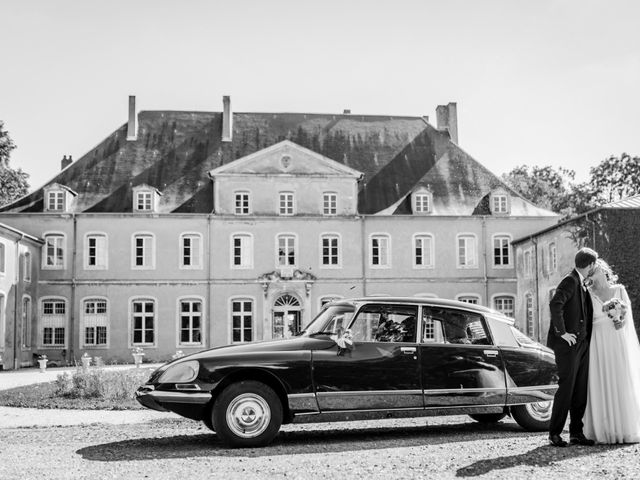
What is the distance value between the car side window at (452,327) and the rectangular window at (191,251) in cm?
2725

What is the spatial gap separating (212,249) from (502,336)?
89.4ft

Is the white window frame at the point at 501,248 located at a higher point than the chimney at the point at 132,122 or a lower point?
lower

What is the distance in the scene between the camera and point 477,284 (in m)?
37.2

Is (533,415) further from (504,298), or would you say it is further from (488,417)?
(504,298)

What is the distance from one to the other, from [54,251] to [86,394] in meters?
21.4

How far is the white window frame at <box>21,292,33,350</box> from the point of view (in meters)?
33.1

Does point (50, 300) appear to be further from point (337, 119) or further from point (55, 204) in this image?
point (337, 119)

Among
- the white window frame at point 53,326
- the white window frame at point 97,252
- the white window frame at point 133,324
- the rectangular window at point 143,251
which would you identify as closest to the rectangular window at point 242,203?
the rectangular window at point 143,251

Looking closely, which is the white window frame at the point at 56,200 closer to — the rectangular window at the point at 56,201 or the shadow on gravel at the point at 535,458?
the rectangular window at the point at 56,201

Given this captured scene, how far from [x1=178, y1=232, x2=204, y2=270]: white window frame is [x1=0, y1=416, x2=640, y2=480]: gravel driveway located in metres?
25.8

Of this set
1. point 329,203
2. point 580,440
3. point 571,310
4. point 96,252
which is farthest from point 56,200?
point 580,440

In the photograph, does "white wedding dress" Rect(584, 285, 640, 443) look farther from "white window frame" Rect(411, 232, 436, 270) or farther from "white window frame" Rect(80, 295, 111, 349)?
"white window frame" Rect(80, 295, 111, 349)

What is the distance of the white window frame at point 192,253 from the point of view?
36062 mm

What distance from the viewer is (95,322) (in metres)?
35.4
